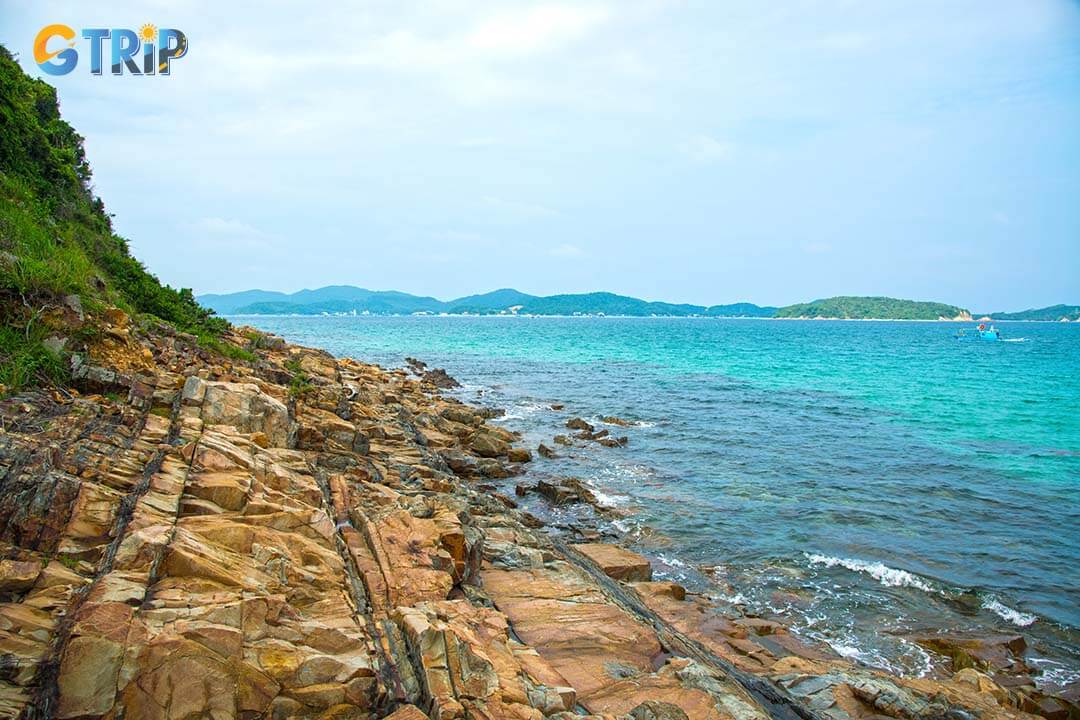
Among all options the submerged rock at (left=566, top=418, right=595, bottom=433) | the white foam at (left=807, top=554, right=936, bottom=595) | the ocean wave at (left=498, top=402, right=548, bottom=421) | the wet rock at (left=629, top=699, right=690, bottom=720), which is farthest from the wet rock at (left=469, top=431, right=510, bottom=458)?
the wet rock at (left=629, top=699, right=690, bottom=720)

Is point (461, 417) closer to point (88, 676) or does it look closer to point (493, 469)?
point (493, 469)

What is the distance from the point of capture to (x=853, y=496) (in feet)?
73.6

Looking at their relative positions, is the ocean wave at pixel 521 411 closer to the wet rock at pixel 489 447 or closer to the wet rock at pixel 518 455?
the wet rock at pixel 489 447

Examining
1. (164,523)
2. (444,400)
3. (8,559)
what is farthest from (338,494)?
(444,400)

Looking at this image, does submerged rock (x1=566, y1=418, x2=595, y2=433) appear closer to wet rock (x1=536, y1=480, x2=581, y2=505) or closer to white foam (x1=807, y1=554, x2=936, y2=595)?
wet rock (x1=536, y1=480, x2=581, y2=505)

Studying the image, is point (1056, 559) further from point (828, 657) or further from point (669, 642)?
point (669, 642)

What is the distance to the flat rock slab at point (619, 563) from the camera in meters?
14.9

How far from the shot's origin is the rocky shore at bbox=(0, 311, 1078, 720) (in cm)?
599

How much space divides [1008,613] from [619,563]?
31.9 ft

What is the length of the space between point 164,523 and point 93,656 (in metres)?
2.10

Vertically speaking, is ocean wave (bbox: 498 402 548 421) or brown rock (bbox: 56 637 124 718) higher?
brown rock (bbox: 56 637 124 718)

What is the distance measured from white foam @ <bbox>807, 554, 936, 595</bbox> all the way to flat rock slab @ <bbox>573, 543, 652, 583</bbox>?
5592 millimetres

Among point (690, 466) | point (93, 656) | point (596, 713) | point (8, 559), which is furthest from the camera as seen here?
point (690, 466)

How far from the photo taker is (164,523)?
7508mm
